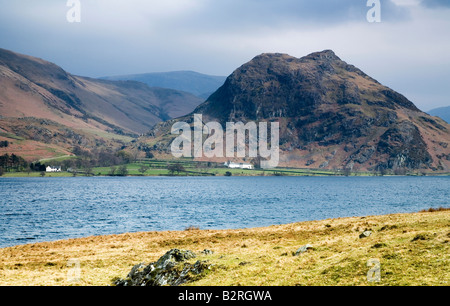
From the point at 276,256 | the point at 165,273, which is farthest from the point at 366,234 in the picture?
the point at 165,273

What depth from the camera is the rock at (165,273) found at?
83.3 feet

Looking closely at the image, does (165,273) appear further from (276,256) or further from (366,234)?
(366,234)

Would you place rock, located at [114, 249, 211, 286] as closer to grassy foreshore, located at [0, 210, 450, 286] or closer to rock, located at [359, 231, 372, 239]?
grassy foreshore, located at [0, 210, 450, 286]

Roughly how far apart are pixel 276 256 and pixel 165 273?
23.6 feet

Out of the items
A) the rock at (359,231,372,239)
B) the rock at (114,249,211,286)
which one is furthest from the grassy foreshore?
the rock at (114,249,211,286)

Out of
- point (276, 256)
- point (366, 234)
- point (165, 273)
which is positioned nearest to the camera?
point (165, 273)

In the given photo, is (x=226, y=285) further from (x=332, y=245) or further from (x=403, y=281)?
(x=332, y=245)

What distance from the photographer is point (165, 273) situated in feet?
86.3

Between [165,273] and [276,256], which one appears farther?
[276,256]

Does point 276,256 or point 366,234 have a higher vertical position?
point 366,234

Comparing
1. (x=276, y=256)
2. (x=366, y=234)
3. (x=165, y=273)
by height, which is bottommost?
(x=165, y=273)

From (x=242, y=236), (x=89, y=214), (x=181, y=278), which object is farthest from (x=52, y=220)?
(x=181, y=278)

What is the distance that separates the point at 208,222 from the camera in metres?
85.8
